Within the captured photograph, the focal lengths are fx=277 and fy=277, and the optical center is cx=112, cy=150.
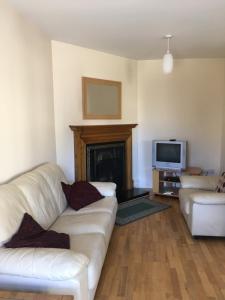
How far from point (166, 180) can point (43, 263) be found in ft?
11.3

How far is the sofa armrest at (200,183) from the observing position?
3771 mm

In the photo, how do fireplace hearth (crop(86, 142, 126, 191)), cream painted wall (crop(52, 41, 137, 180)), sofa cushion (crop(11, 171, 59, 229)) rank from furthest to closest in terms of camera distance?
fireplace hearth (crop(86, 142, 126, 191)) < cream painted wall (crop(52, 41, 137, 180)) < sofa cushion (crop(11, 171, 59, 229))

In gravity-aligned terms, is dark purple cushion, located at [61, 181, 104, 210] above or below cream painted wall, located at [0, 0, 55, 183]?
below

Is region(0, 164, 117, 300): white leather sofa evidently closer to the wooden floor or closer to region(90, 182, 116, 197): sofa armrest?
region(90, 182, 116, 197): sofa armrest

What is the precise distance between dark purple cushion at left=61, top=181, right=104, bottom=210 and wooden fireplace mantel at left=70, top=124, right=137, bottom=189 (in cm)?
85

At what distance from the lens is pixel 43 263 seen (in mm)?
1644

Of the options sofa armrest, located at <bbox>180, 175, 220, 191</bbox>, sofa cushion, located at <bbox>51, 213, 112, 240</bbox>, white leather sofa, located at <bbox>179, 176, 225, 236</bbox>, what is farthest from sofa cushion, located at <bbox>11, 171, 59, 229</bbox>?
sofa armrest, located at <bbox>180, 175, 220, 191</bbox>

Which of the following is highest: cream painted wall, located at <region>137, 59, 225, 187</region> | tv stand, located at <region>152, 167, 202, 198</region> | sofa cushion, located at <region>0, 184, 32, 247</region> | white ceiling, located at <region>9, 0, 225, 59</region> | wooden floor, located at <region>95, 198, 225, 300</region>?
white ceiling, located at <region>9, 0, 225, 59</region>

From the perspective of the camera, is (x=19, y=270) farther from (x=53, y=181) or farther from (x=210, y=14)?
(x=210, y=14)

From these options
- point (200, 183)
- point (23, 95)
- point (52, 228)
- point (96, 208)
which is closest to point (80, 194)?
point (96, 208)

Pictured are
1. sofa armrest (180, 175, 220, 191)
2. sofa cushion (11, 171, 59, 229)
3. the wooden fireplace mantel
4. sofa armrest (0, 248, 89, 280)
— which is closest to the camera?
sofa armrest (0, 248, 89, 280)

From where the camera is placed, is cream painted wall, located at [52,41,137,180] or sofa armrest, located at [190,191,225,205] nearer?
sofa armrest, located at [190,191,225,205]

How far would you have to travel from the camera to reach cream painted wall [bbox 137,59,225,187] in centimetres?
497

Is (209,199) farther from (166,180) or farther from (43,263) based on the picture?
(43,263)
